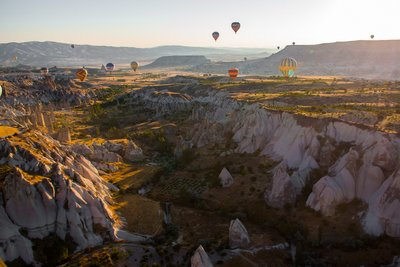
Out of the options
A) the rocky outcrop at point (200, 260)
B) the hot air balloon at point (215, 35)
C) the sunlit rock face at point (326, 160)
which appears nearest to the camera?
the rocky outcrop at point (200, 260)

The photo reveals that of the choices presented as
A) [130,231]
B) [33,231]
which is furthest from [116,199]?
[33,231]

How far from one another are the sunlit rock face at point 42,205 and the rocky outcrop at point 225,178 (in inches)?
666

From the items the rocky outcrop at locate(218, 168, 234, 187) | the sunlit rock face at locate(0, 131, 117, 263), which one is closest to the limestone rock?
the rocky outcrop at locate(218, 168, 234, 187)

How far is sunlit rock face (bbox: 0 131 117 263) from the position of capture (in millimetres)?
36406

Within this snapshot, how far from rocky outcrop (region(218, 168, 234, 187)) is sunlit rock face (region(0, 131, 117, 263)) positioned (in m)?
16.9

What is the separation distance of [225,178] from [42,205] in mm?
24919

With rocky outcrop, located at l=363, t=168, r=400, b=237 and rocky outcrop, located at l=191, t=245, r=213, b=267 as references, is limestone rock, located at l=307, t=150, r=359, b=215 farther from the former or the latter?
rocky outcrop, located at l=191, t=245, r=213, b=267

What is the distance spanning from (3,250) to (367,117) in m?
49.4

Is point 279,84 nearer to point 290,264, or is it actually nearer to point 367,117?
point 367,117

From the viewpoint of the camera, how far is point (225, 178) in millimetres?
53438

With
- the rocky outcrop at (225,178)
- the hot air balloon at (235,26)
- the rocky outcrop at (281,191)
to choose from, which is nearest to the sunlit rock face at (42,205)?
the rocky outcrop at (225,178)

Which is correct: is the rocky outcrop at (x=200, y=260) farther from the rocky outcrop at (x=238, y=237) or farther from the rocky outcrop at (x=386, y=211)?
the rocky outcrop at (x=386, y=211)

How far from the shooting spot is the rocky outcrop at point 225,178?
5319 centimetres

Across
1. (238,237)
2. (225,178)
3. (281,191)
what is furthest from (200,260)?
(225,178)
